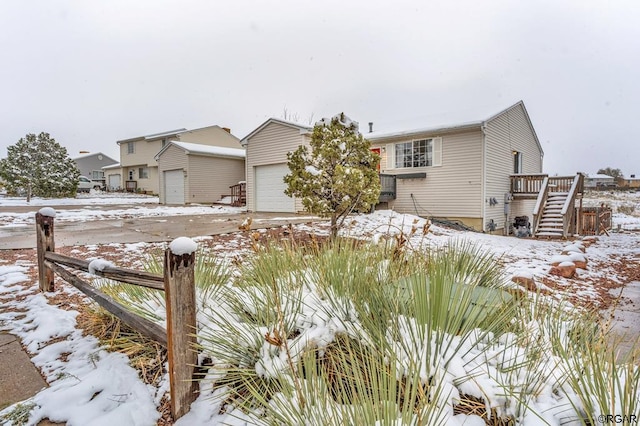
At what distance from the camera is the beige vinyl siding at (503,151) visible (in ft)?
40.8

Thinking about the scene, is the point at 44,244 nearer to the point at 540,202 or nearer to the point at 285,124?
the point at 285,124

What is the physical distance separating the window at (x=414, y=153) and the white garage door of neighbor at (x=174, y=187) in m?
13.3

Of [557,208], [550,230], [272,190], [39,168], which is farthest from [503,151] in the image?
[39,168]

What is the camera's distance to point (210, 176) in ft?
67.1

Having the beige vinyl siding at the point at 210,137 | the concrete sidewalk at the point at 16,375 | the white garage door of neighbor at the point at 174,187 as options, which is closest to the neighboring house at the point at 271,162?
the white garage door of neighbor at the point at 174,187

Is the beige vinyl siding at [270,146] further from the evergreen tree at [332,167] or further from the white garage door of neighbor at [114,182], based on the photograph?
the white garage door of neighbor at [114,182]

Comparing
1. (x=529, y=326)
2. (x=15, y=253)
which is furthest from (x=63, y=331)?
(x=15, y=253)

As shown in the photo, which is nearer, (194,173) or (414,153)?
(414,153)

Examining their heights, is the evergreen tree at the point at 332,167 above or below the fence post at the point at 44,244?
above

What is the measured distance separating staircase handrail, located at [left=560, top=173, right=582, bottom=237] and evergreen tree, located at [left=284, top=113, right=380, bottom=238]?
7929 millimetres

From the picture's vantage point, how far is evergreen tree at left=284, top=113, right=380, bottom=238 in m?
6.59

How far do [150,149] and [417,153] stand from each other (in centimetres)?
2369

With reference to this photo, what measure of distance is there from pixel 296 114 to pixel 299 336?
98.8 ft

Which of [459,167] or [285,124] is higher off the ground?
[285,124]
